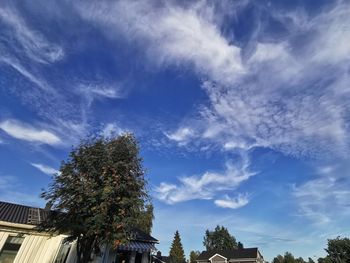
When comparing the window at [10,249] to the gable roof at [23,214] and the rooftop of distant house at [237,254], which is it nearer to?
the gable roof at [23,214]

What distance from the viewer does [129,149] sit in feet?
51.8

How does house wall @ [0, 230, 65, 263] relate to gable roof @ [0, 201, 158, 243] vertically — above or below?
below

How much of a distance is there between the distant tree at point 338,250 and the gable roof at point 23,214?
75780mm

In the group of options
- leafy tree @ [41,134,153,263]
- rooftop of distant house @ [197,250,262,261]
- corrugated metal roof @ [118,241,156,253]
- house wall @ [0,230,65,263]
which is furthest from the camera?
rooftop of distant house @ [197,250,262,261]

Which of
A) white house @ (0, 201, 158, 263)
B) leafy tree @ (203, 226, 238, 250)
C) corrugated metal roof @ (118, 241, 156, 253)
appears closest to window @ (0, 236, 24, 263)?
white house @ (0, 201, 158, 263)

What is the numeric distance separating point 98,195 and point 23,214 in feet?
33.7

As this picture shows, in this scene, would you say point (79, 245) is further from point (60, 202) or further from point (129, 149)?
point (129, 149)

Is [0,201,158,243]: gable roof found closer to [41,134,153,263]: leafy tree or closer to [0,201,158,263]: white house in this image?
[0,201,158,263]: white house

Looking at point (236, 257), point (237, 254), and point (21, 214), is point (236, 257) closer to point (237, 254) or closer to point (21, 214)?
point (237, 254)

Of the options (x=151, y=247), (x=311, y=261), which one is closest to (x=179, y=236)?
(x=311, y=261)

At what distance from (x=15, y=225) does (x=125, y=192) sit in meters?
8.86

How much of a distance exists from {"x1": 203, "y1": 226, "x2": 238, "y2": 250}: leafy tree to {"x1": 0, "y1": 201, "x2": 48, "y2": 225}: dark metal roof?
112434 mm

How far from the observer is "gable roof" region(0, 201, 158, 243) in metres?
16.6

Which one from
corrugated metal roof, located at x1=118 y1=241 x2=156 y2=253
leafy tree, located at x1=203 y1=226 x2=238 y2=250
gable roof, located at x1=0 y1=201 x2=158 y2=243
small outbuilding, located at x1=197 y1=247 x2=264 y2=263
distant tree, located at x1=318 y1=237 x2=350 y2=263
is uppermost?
leafy tree, located at x1=203 y1=226 x2=238 y2=250
